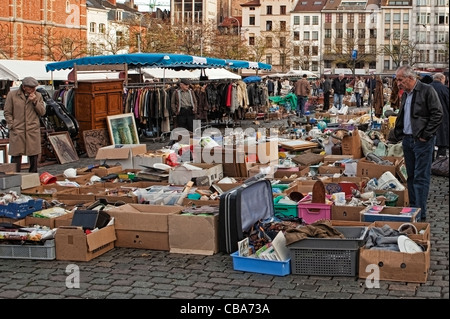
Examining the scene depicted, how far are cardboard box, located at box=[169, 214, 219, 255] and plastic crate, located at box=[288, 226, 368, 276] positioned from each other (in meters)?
1.12

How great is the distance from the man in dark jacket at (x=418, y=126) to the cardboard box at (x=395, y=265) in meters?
2.35

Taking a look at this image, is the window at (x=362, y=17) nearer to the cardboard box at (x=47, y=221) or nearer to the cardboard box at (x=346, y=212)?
the cardboard box at (x=346, y=212)

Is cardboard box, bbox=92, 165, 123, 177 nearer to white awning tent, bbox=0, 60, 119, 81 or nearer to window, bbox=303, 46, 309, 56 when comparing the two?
white awning tent, bbox=0, 60, 119, 81

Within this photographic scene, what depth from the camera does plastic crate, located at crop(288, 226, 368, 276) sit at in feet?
21.2

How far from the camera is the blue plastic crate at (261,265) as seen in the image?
21.5 ft

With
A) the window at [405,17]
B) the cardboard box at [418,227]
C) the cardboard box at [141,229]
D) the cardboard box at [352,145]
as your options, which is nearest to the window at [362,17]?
the window at [405,17]

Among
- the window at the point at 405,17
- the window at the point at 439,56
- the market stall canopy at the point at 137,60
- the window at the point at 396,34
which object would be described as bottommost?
the market stall canopy at the point at 137,60

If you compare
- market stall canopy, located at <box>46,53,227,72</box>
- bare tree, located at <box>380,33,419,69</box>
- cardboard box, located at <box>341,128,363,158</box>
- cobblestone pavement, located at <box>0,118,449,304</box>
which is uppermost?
bare tree, located at <box>380,33,419,69</box>

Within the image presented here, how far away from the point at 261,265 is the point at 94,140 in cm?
1098

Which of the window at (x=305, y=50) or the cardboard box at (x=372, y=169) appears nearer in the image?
the cardboard box at (x=372, y=169)

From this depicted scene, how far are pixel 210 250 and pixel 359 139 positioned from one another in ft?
20.4

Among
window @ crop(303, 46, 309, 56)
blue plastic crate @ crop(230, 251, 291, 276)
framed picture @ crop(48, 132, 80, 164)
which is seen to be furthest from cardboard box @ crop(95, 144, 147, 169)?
window @ crop(303, 46, 309, 56)

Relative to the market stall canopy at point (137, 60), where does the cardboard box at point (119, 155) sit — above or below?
below

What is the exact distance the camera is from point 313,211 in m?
8.13
